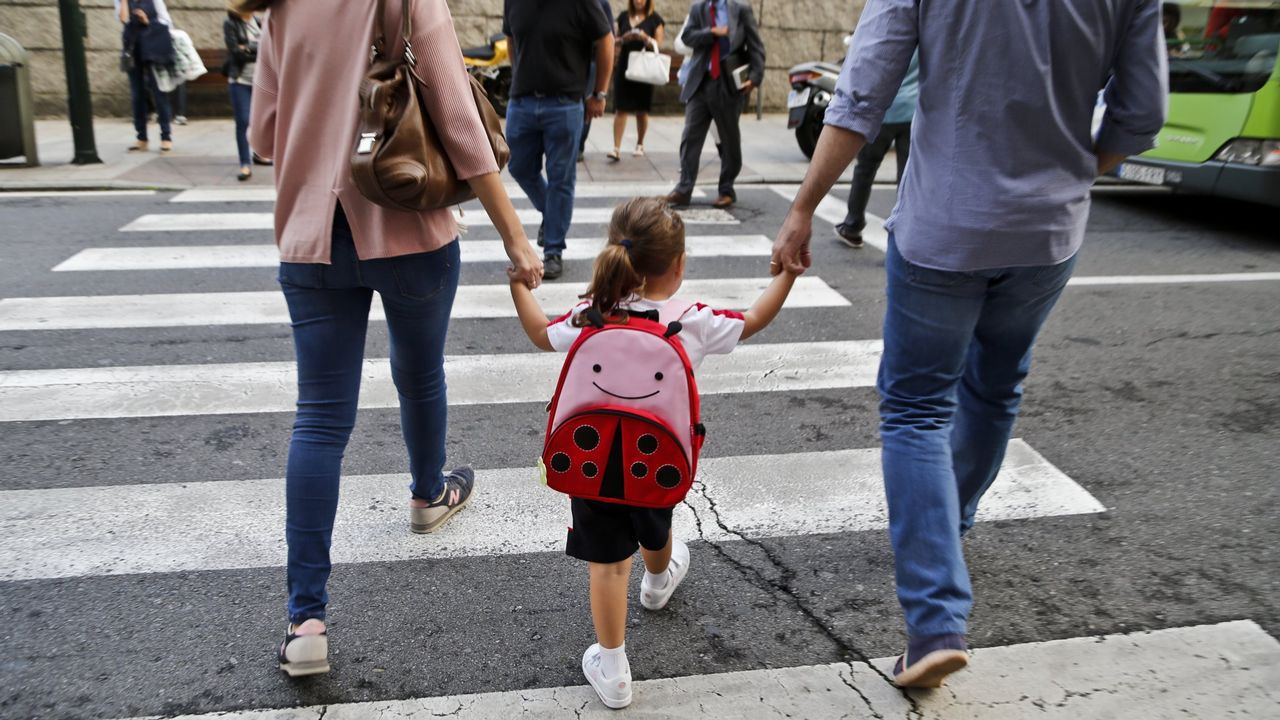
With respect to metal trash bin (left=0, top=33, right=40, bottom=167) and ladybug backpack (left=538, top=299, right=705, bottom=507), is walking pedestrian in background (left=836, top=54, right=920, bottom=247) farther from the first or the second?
metal trash bin (left=0, top=33, right=40, bottom=167)

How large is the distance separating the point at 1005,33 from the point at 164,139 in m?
10.5

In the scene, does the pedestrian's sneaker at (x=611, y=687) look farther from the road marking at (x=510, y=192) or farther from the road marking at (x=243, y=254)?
the road marking at (x=510, y=192)

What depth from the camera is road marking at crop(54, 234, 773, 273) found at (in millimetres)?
6957

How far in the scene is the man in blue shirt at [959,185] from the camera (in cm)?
248

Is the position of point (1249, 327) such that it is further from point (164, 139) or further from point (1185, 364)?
point (164, 139)

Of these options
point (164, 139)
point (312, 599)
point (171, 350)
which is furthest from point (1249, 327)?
point (164, 139)

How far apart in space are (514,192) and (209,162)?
3.45m

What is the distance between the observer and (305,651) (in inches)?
109

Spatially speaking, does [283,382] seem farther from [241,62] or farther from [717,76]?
[241,62]

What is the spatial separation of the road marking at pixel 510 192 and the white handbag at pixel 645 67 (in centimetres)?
131

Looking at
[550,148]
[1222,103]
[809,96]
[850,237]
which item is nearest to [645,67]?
[809,96]

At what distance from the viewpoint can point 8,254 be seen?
23.4 feet

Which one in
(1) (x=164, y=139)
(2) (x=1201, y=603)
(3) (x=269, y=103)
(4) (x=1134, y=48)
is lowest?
(1) (x=164, y=139)

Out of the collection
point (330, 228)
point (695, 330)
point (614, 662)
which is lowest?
point (614, 662)
